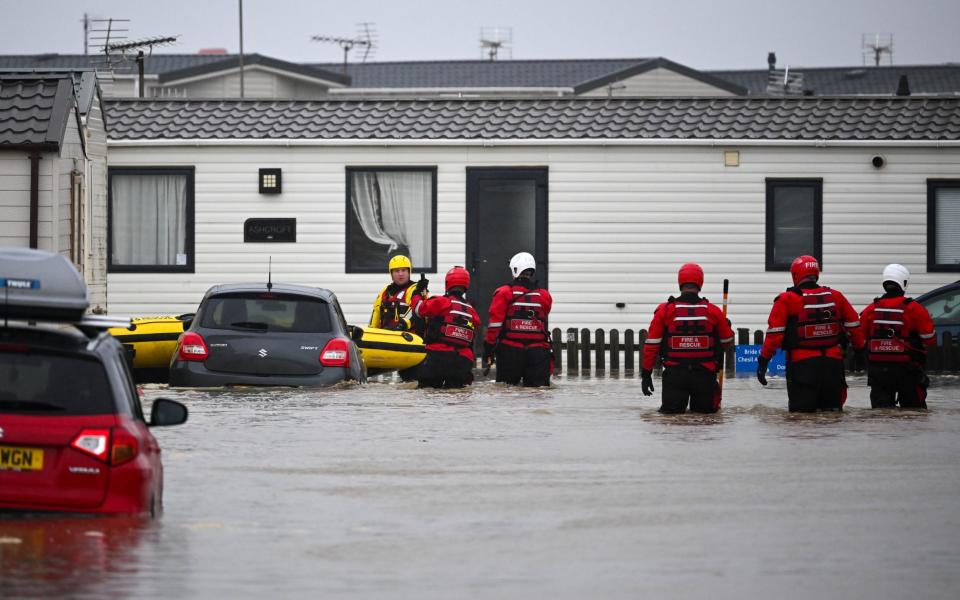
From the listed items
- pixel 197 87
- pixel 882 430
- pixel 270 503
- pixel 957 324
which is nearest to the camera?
pixel 270 503

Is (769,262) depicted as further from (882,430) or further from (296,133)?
(882,430)

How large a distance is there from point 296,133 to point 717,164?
6140 mm

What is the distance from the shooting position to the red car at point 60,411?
8.60 metres

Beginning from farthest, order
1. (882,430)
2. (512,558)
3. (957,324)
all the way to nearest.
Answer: (957,324), (882,430), (512,558)

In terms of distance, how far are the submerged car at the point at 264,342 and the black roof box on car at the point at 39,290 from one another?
24.9 ft

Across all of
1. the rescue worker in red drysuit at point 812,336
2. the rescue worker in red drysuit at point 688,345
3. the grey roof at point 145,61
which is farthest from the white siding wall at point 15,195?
the grey roof at point 145,61

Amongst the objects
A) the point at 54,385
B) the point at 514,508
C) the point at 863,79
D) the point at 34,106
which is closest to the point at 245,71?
the point at 863,79

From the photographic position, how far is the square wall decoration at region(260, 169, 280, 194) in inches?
1006

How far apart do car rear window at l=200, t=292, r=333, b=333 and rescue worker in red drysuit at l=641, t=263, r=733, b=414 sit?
3209 millimetres

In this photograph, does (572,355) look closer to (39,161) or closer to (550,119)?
(550,119)

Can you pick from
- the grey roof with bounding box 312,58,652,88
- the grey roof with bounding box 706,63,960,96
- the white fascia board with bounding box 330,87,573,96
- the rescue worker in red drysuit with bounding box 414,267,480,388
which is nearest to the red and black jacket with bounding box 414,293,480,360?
the rescue worker in red drysuit with bounding box 414,267,480,388

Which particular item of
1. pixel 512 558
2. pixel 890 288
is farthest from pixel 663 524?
pixel 890 288

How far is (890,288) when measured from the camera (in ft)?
56.6

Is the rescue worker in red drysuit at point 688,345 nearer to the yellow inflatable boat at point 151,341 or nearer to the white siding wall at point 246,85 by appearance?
the yellow inflatable boat at point 151,341
